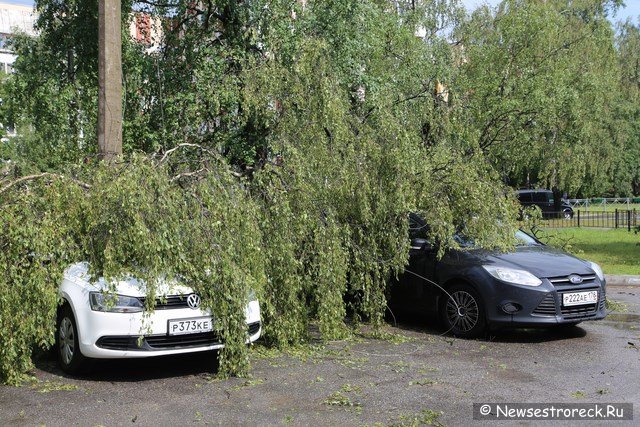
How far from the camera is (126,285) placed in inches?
266

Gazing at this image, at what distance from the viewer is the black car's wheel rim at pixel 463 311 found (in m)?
8.69

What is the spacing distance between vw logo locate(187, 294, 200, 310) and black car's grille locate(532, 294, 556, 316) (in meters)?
3.83

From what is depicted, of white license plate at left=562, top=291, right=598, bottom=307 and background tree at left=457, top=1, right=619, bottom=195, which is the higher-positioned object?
background tree at left=457, top=1, right=619, bottom=195

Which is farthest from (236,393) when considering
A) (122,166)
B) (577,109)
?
(577,109)

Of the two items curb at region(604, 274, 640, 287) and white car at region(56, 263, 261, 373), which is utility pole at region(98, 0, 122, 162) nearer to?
white car at region(56, 263, 261, 373)

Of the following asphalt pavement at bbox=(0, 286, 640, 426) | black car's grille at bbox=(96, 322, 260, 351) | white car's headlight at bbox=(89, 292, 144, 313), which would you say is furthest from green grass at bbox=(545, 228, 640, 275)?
white car's headlight at bbox=(89, 292, 144, 313)

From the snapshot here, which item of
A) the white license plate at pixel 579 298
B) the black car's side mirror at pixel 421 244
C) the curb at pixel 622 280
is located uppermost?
the black car's side mirror at pixel 421 244

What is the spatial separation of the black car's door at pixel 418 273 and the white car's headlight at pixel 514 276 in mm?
913

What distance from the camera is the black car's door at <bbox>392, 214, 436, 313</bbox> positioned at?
925 cm

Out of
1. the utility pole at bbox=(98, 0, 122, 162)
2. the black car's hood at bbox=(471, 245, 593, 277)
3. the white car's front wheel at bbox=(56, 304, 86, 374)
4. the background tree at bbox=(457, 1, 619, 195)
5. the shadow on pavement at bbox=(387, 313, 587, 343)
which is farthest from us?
the background tree at bbox=(457, 1, 619, 195)

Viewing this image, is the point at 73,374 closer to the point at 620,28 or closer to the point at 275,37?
the point at 275,37

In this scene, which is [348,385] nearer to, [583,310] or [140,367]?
[140,367]

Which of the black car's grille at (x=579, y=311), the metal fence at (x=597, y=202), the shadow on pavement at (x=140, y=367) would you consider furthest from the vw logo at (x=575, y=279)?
the metal fence at (x=597, y=202)

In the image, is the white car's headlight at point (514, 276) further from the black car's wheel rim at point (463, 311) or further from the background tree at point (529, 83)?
the background tree at point (529, 83)
